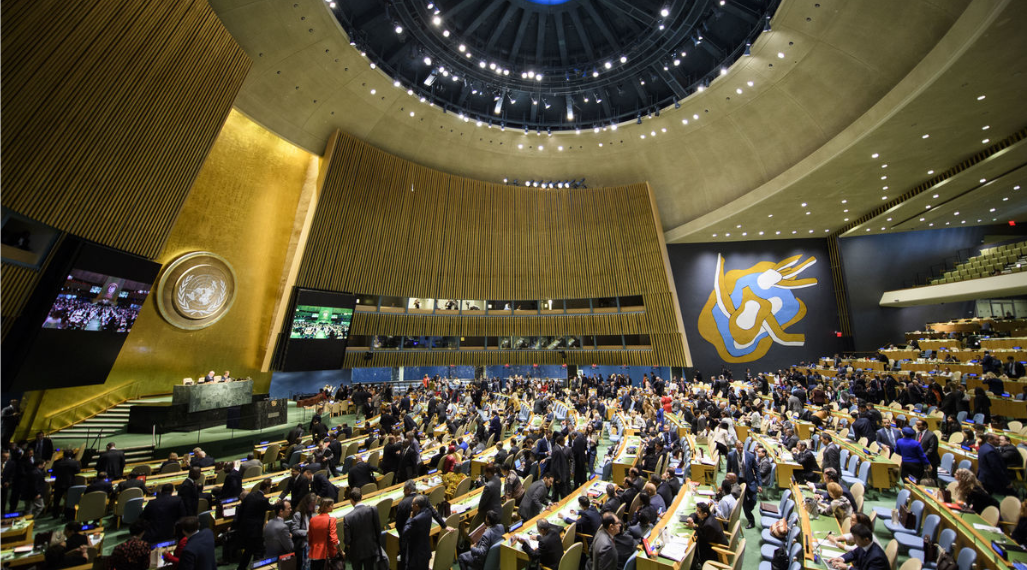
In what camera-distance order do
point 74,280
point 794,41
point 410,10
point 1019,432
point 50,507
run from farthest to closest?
point 410,10 → point 794,41 → point 74,280 → point 1019,432 → point 50,507

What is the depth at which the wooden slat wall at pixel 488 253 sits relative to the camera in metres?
19.7

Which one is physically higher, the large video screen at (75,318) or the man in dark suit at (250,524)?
the large video screen at (75,318)

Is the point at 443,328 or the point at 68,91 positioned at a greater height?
the point at 68,91

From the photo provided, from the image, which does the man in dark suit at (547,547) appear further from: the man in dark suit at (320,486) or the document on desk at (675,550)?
the man in dark suit at (320,486)

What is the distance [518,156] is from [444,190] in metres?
4.14

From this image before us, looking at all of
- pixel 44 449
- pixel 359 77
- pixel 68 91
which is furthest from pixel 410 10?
pixel 44 449

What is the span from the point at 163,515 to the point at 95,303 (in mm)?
6992

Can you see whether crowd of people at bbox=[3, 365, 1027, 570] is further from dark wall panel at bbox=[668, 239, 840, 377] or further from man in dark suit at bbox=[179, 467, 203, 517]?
dark wall panel at bbox=[668, 239, 840, 377]

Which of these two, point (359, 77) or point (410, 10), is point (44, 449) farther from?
point (410, 10)

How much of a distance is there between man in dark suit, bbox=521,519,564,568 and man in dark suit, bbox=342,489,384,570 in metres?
1.11

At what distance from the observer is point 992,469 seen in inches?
225

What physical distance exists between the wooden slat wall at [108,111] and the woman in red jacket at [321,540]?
7849 mm

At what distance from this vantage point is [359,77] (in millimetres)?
16562

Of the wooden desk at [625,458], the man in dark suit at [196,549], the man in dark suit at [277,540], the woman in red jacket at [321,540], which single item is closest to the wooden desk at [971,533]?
the wooden desk at [625,458]
